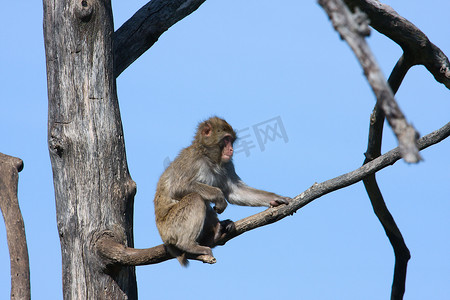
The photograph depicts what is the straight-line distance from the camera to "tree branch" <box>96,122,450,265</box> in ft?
17.5

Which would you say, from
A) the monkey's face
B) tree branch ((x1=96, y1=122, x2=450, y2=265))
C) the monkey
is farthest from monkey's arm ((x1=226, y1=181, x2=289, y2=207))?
tree branch ((x1=96, y1=122, x2=450, y2=265))

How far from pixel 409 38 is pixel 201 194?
3056mm

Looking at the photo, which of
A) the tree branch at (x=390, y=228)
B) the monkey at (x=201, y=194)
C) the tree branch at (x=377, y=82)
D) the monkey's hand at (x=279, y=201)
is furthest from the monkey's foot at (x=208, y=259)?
the tree branch at (x=377, y=82)

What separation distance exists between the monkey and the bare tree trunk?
2.08ft

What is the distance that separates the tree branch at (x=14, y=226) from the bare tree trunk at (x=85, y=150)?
46 centimetres

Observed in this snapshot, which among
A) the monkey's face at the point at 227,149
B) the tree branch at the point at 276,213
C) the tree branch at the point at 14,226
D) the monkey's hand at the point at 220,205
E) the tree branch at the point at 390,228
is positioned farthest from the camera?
the monkey's face at the point at 227,149

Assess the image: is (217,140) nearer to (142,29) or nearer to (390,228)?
(142,29)

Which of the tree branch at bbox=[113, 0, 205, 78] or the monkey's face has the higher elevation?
the tree branch at bbox=[113, 0, 205, 78]

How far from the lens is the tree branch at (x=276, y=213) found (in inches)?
210

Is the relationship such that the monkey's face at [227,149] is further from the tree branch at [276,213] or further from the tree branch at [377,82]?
the tree branch at [377,82]

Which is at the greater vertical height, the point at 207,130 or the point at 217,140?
the point at 207,130

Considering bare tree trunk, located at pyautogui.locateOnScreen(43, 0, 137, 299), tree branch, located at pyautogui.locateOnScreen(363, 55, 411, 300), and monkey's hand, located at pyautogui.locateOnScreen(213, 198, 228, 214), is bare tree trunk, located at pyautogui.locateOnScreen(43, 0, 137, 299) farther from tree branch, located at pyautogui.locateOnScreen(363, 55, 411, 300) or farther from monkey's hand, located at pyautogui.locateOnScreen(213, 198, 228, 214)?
tree branch, located at pyautogui.locateOnScreen(363, 55, 411, 300)

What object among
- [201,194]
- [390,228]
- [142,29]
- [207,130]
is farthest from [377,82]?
[390,228]

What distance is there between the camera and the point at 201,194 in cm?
678
